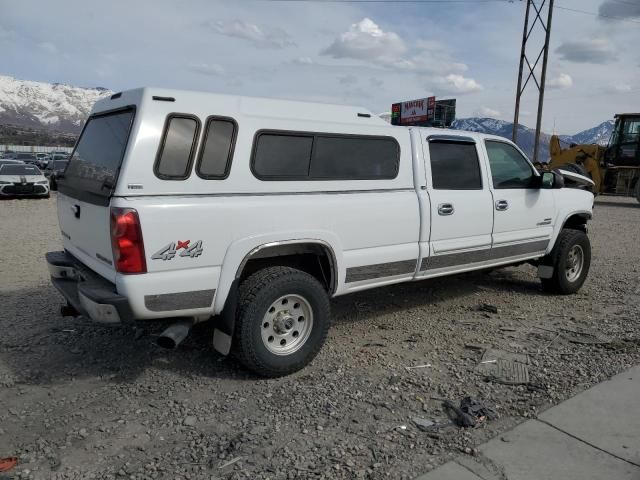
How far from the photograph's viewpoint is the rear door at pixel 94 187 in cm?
344

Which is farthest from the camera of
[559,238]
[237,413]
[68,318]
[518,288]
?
[518,288]

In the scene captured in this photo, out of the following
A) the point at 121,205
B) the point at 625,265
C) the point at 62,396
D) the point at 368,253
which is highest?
the point at 121,205

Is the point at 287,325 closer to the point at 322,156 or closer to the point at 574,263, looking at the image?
the point at 322,156

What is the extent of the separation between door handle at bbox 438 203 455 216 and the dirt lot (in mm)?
1149

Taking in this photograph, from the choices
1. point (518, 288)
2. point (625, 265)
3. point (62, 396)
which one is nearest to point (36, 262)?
point (62, 396)

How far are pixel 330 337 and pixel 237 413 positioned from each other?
1563 mm

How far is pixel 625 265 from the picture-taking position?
26.1 ft

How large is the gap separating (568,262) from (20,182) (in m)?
17.9

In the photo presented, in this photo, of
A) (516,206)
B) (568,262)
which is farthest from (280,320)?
(568,262)

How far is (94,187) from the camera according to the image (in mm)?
3602

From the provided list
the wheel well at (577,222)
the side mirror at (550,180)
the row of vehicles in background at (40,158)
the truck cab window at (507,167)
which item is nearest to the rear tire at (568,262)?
the wheel well at (577,222)

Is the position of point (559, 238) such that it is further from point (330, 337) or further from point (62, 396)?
point (62, 396)

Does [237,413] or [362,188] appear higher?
[362,188]

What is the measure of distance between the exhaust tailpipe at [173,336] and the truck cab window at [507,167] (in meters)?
3.44
